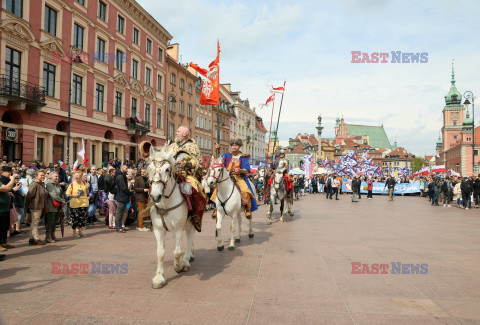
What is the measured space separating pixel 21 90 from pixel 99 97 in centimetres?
823

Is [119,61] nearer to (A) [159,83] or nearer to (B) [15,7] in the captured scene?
(A) [159,83]

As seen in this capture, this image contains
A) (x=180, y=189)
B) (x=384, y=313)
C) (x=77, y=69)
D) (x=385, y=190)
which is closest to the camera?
(x=384, y=313)

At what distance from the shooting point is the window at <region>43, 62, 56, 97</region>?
841 inches

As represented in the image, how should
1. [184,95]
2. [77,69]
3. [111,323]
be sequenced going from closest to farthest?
[111,323] < [77,69] < [184,95]

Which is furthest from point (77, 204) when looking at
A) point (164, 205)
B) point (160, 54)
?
point (160, 54)

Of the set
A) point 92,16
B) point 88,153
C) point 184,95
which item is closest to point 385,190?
point 184,95

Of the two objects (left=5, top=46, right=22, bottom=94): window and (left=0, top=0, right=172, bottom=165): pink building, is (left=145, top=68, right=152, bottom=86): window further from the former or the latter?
(left=5, top=46, right=22, bottom=94): window

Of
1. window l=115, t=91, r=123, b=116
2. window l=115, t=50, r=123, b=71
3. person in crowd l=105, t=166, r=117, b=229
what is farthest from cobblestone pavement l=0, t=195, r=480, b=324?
window l=115, t=50, r=123, b=71

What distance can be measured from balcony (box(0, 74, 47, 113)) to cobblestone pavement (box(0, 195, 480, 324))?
12.9m

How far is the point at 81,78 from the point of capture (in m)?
25.0

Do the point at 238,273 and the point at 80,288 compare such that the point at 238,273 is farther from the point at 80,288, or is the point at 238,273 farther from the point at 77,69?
the point at 77,69

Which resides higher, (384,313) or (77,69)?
(77,69)

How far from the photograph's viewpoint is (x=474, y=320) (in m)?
3.99

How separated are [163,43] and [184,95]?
821 centimetres
